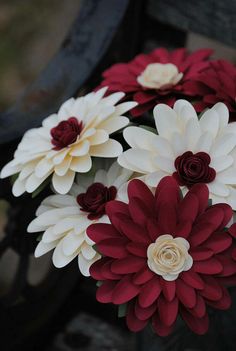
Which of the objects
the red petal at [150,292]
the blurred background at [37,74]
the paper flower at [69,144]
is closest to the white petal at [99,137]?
the paper flower at [69,144]

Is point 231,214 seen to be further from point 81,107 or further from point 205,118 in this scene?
point 81,107

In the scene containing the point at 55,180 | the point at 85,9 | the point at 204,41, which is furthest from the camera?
the point at 204,41

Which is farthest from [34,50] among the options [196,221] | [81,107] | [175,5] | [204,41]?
[196,221]

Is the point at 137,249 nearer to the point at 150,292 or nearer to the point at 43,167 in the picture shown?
the point at 150,292

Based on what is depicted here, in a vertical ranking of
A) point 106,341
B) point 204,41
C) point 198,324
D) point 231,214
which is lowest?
point 106,341

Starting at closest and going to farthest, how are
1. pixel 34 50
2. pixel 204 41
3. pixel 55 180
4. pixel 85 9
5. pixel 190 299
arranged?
pixel 190 299
pixel 55 180
pixel 85 9
pixel 204 41
pixel 34 50

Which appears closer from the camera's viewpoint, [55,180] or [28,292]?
[55,180]

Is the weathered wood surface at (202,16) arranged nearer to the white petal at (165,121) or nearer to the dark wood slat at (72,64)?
the dark wood slat at (72,64)
